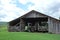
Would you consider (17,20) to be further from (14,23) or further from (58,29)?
(58,29)

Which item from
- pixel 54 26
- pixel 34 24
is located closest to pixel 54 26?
pixel 54 26

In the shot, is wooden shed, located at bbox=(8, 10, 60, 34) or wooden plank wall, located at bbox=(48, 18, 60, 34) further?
wooden shed, located at bbox=(8, 10, 60, 34)

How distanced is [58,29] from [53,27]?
3.32 ft

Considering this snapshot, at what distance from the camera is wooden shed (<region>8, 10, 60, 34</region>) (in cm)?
3353

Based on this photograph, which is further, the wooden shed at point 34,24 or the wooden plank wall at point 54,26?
the wooden shed at point 34,24

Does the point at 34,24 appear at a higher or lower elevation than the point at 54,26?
higher

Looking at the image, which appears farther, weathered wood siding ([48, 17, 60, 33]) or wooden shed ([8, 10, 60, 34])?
wooden shed ([8, 10, 60, 34])

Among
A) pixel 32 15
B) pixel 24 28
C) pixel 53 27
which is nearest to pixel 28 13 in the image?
pixel 32 15

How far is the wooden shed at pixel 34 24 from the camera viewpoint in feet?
110

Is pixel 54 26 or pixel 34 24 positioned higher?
pixel 34 24

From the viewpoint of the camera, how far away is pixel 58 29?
3312 centimetres

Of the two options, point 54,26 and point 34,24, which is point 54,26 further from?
point 34,24

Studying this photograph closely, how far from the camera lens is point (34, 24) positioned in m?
39.7

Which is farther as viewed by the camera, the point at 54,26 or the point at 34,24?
the point at 34,24
